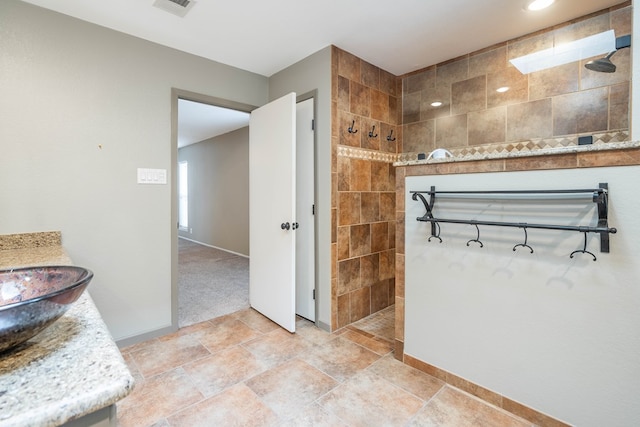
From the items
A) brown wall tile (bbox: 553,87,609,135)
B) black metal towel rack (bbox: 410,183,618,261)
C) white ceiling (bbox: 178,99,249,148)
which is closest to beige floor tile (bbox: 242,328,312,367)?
black metal towel rack (bbox: 410,183,618,261)

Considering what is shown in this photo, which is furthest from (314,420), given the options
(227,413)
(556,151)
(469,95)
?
(469,95)

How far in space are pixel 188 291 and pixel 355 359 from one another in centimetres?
250

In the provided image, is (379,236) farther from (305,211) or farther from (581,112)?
(581,112)

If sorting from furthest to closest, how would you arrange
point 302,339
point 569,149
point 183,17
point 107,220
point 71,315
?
point 302,339
point 107,220
point 183,17
point 569,149
point 71,315

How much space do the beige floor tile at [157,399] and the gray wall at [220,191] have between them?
3.93 meters

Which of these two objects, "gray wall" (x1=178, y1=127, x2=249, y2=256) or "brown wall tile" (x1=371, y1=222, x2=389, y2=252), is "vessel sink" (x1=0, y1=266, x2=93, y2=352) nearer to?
"brown wall tile" (x1=371, y1=222, x2=389, y2=252)

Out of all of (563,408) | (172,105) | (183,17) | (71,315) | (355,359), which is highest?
(183,17)

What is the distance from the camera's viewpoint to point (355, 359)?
7.27 ft

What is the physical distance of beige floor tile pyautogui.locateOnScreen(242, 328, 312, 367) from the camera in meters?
2.23

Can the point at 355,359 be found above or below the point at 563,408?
below

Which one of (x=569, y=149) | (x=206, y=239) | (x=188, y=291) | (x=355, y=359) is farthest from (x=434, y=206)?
(x=206, y=239)

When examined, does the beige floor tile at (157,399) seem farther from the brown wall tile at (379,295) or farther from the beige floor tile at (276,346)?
the brown wall tile at (379,295)

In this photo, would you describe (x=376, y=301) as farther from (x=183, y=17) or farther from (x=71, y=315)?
(x=183, y=17)

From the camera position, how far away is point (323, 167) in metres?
2.71
